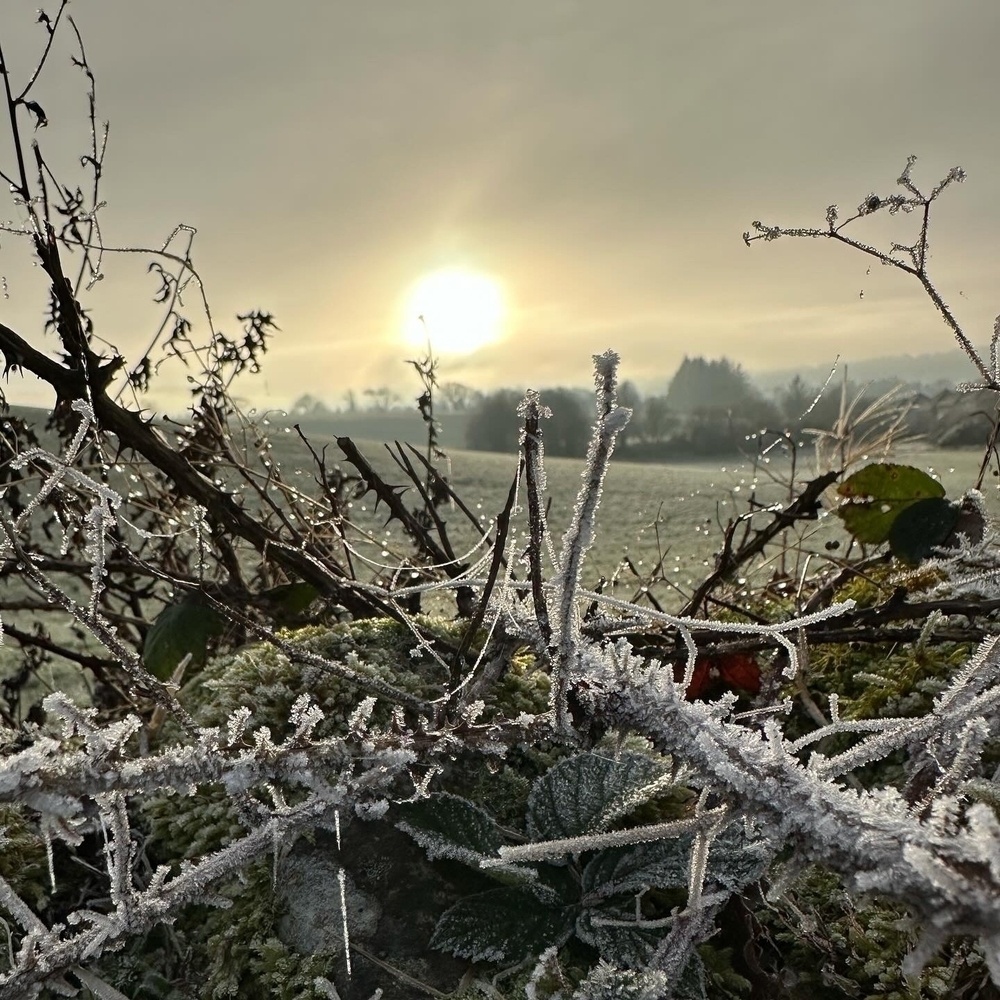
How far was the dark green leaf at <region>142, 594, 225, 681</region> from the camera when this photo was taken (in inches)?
65.6

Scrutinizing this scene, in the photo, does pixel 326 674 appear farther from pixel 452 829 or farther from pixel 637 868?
pixel 637 868

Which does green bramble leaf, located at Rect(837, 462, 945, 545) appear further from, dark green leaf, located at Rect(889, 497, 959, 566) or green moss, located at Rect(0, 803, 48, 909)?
green moss, located at Rect(0, 803, 48, 909)

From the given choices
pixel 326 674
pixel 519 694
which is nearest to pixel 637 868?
pixel 519 694

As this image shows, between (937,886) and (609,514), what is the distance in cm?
504

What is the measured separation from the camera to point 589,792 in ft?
3.75

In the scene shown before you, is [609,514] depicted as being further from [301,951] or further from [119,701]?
[301,951]

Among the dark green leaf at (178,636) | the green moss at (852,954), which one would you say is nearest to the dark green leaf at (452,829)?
the green moss at (852,954)

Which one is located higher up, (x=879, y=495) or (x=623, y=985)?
(x=879, y=495)

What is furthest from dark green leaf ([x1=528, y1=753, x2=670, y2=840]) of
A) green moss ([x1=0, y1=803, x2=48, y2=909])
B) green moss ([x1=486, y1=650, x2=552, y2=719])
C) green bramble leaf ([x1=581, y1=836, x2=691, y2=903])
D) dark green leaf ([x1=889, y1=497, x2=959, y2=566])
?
dark green leaf ([x1=889, y1=497, x2=959, y2=566])

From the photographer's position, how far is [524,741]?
1.00 m

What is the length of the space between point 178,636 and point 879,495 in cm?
154

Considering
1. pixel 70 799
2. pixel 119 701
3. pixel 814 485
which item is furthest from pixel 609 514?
pixel 70 799

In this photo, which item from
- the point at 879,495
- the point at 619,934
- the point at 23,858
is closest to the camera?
the point at 619,934

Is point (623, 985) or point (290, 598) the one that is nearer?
point (623, 985)
